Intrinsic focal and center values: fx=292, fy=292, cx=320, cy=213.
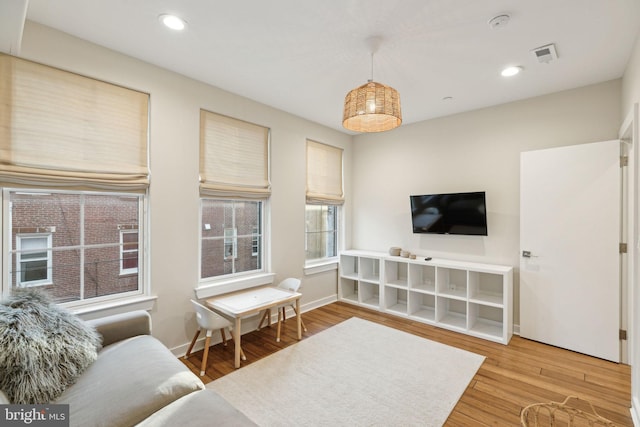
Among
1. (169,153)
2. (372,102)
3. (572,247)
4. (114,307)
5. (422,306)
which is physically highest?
(372,102)

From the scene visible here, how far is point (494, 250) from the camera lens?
374 cm

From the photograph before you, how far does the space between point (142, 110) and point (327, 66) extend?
70.5 inches

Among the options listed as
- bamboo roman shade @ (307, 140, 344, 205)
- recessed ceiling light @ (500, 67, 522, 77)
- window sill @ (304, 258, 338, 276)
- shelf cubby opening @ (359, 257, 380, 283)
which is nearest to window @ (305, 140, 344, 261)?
bamboo roman shade @ (307, 140, 344, 205)

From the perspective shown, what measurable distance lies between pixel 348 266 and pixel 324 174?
5.24ft

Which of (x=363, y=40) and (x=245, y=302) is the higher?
(x=363, y=40)

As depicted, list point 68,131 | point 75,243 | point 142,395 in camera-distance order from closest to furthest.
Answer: point 142,395 → point 68,131 → point 75,243

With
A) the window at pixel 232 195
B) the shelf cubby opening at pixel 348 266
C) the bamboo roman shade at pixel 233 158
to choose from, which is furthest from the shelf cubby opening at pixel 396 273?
the bamboo roman shade at pixel 233 158

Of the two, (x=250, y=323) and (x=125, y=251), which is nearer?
(x=125, y=251)

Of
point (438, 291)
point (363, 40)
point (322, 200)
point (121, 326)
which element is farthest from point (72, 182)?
point (438, 291)

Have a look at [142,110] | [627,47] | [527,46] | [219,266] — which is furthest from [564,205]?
[142,110]

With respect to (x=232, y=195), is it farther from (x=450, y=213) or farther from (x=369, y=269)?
(x=450, y=213)

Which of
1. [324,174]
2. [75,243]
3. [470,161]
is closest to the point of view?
[75,243]

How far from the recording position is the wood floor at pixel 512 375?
2.17 meters

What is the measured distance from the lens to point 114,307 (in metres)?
2.51
